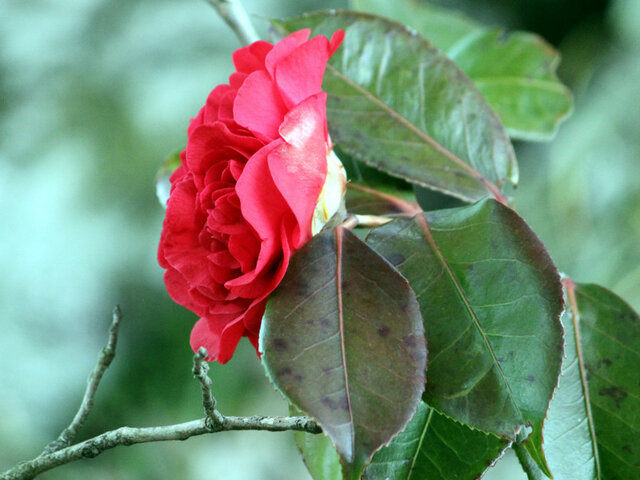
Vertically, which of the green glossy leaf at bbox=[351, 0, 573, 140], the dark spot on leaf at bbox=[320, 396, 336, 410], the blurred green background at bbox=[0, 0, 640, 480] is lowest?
the blurred green background at bbox=[0, 0, 640, 480]

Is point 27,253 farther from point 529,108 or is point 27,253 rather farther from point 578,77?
point 578,77

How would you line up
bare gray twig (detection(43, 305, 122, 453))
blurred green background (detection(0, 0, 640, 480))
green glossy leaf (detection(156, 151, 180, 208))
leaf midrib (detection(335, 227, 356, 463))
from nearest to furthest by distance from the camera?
leaf midrib (detection(335, 227, 356, 463)) → bare gray twig (detection(43, 305, 122, 453)) → green glossy leaf (detection(156, 151, 180, 208)) → blurred green background (detection(0, 0, 640, 480))

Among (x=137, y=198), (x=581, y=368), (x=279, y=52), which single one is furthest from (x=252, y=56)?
(x=137, y=198)

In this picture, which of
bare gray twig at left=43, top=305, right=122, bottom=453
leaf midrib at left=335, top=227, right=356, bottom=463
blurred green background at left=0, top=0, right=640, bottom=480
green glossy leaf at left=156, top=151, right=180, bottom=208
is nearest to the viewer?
leaf midrib at left=335, top=227, right=356, bottom=463

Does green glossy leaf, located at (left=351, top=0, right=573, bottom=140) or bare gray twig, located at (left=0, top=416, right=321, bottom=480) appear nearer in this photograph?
bare gray twig, located at (left=0, top=416, right=321, bottom=480)

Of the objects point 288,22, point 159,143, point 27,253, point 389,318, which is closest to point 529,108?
point 288,22

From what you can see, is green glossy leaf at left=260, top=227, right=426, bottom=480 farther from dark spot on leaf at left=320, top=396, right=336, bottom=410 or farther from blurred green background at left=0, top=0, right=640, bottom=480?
blurred green background at left=0, top=0, right=640, bottom=480

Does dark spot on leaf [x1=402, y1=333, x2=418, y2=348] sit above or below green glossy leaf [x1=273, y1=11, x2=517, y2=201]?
below

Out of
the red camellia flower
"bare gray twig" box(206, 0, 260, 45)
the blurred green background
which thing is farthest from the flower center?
the blurred green background
